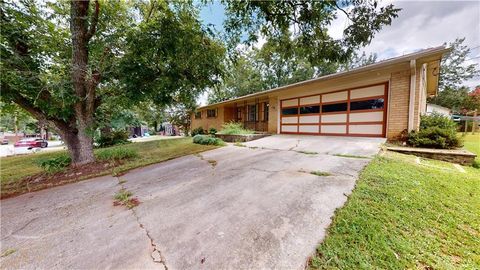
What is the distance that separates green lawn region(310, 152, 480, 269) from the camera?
5.37 ft

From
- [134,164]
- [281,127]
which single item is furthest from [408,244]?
[281,127]

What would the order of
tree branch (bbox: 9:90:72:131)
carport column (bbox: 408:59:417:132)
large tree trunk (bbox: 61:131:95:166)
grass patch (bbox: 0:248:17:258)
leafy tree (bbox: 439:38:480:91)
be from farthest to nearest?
leafy tree (bbox: 439:38:480:91) < carport column (bbox: 408:59:417:132) < large tree trunk (bbox: 61:131:95:166) < tree branch (bbox: 9:90:72:131) < grass patch (bbox: 0:248:17:258)

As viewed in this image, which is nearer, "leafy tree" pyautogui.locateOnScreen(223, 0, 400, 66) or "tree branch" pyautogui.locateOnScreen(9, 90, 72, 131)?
"leafy tree" pyautogui.locateOnScreen(223, 0, 400, 66)

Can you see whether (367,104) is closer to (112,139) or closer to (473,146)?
(473,146)

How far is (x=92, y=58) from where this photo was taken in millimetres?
5496

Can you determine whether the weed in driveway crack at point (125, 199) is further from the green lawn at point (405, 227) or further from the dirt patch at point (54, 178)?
the green lawn at point (405, 227)

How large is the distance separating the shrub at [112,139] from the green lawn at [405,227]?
46.8 feet

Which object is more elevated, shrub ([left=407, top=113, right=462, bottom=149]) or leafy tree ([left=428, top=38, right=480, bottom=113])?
leafy tree ([left=428, top=38, right=480, bottom=113])

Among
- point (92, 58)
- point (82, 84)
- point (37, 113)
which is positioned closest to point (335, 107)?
point (92, 58)

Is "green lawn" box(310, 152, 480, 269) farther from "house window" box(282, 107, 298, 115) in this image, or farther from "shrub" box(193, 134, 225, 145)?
"house window" box(282, 107, 298, 115)

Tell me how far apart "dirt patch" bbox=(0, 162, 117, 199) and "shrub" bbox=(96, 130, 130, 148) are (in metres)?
7.34

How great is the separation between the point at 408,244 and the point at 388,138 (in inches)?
264

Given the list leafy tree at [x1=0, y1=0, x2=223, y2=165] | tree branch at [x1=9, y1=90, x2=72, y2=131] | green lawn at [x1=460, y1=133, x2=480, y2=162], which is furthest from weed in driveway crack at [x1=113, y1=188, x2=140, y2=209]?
green lawn at [x1=460, y1=133, x2=480, y2=162]

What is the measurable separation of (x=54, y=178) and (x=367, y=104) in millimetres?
11081
